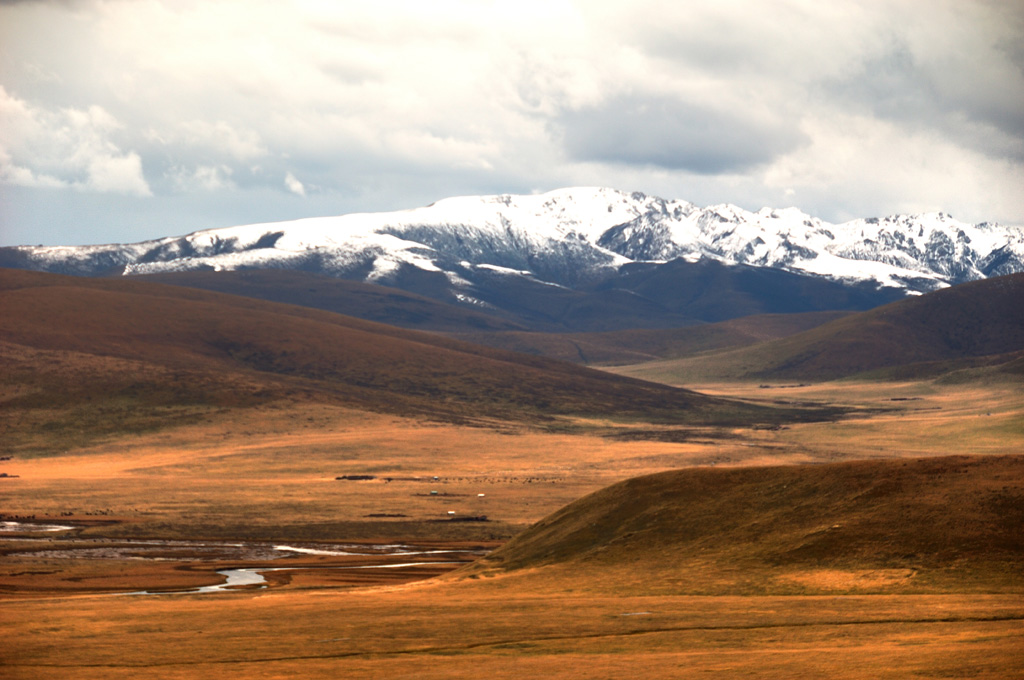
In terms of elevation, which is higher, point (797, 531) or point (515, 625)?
point (797, 531)

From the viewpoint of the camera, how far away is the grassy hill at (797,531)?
58.5m

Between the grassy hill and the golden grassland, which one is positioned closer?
the golden grassland

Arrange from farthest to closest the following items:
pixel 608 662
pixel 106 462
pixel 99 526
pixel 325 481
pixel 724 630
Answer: pixel 106 462, pixel 325 481, pixel 99 526, pixel 724 630, pixel 608 662

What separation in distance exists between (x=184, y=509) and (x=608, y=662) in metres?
96.0

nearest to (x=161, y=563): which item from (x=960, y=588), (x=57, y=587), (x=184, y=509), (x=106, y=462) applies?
(x=57, y=587)

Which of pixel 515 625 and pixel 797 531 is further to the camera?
pixel 797 531

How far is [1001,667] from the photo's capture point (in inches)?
1446

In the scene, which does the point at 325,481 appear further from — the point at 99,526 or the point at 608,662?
the point at 608,662

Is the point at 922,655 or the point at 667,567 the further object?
the point at 667,567

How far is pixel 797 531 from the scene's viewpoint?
217ft

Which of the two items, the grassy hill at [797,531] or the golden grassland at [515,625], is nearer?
the golden grassland at [515,625]

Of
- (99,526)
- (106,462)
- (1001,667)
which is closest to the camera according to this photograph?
(1001,667)

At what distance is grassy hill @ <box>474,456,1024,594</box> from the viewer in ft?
192

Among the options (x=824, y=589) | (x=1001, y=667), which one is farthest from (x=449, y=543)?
(x=1001, y=667)
